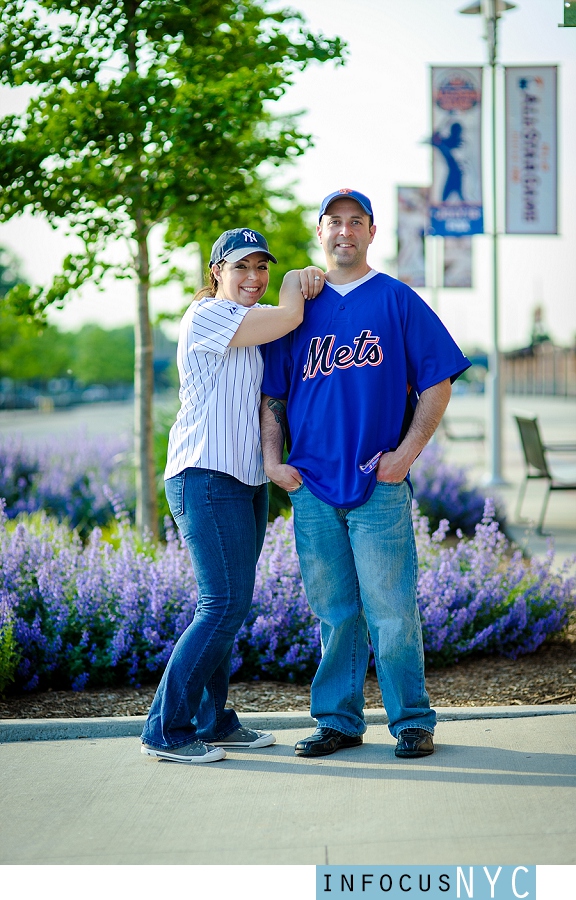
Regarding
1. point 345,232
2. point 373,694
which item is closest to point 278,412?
point 345,232

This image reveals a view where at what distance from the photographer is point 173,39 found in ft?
22.5

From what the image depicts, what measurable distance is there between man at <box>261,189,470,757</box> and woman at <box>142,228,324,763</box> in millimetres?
134

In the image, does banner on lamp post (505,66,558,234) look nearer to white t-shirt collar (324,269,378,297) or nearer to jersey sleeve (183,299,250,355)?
white t-shirt collar (324,269,378,297)

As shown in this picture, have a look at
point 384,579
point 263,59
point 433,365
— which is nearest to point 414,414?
point 433,365

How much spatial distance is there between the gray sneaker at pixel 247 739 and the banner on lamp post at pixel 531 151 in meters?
10.3

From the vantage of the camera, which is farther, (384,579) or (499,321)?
(499,321)

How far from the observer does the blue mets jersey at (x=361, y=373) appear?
12.5ft

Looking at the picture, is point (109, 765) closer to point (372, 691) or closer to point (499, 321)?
point (372, 691)

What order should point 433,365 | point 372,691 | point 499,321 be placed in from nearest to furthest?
point 433,365
point 372,691
point 499,321

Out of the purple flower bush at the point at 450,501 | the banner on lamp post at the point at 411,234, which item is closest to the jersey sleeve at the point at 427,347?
the purple flower bush at the point at 450,501

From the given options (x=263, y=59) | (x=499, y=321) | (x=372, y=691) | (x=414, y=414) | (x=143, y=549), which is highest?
(x=263, y=59)

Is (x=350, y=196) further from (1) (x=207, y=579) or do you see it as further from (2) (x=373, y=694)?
(2) (x=373, y=694)

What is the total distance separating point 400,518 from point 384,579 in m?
0.24

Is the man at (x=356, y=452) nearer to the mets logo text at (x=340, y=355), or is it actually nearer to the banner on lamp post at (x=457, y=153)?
the mets logo text at (x=340, y=355)
